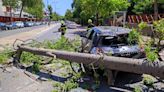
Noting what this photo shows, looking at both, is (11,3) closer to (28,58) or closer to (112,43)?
(28,58)

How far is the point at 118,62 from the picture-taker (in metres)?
8.34

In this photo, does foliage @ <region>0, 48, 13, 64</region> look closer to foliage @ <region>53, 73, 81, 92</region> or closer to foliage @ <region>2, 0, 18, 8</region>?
foliage @ <region>53, 73, 81, 92</region>

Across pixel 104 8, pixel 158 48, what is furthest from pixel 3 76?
pixel 104 8

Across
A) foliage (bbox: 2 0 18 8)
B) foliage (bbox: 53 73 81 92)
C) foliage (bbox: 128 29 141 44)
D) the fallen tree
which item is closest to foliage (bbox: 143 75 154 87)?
the fallen tree

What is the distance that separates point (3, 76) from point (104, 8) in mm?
30030

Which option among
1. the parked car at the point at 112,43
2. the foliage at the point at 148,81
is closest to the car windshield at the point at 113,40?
the parked car at the point at 112,43

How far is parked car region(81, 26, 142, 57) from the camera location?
1029cm

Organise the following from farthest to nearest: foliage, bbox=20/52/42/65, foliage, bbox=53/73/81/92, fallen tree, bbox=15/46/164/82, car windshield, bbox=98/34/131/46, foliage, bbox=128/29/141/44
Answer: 1. foliage, bbox=20/52/42/65
2. car windshield, bbox=98/34/131/46
3. foliage, bbox=128/29/141/44
4. foliage, bbox=53/73/81/92
5. fallen tree, bbox=15/46/164/82

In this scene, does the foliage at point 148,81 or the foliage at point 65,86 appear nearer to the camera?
the foliage at point 65,86

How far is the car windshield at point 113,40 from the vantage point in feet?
35.7

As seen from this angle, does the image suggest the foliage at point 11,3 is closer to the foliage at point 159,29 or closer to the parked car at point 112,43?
the parked car at point 112,43

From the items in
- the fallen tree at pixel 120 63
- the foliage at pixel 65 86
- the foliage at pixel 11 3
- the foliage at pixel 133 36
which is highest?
the foliage at pixel 133 36

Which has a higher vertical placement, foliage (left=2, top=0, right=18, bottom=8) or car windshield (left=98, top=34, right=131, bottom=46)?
car windshield (left=98, top=34, right=131, bottom=46)

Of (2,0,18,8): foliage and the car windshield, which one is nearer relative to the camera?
the car windshield
